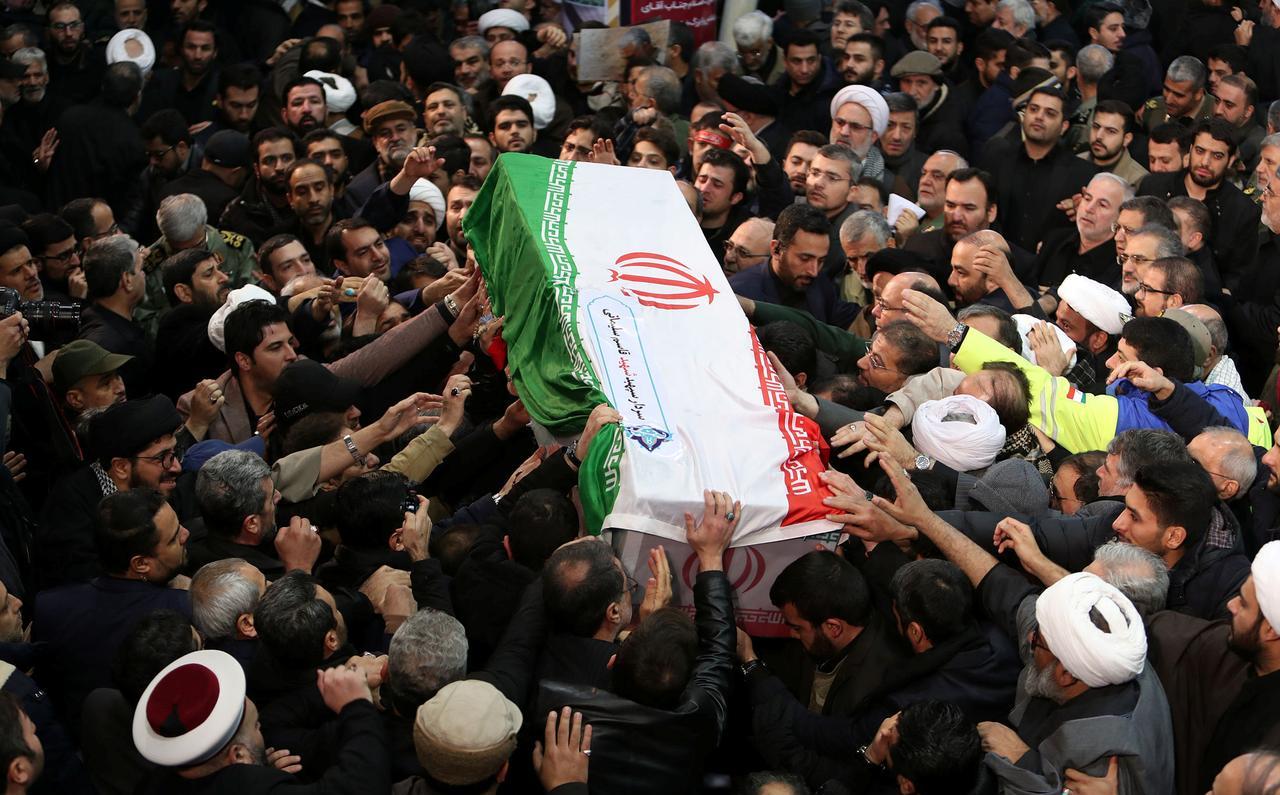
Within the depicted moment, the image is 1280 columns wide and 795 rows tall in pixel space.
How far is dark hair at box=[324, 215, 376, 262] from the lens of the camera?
22.5ft

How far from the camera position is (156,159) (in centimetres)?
829

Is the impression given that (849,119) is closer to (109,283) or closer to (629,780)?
(109,283)

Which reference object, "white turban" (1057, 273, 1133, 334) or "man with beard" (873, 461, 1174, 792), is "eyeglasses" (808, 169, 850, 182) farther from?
"man with beard" (873, 461, 1174, 792)

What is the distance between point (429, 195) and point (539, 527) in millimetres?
3536

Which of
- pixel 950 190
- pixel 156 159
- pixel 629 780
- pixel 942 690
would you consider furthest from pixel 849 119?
pixel 629 780

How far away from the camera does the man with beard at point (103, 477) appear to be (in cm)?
489

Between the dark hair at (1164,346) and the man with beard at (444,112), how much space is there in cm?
446

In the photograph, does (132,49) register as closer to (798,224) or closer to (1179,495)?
(798,224)

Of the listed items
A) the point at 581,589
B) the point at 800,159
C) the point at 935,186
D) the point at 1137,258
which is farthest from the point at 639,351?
the point at 935,186

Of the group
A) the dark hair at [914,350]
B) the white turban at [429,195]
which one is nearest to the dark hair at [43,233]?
the white turban at [429,195]

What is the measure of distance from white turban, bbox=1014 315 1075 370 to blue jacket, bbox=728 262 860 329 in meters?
0.98

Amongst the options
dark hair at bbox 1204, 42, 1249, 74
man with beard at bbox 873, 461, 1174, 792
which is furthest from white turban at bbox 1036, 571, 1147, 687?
dark hair at bbox 1204, 42, 1249, 74

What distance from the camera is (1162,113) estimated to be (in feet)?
31.2

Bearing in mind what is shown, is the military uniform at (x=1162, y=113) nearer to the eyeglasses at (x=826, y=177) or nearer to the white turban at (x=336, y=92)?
the eyeglasses at (x=826, y=177)
